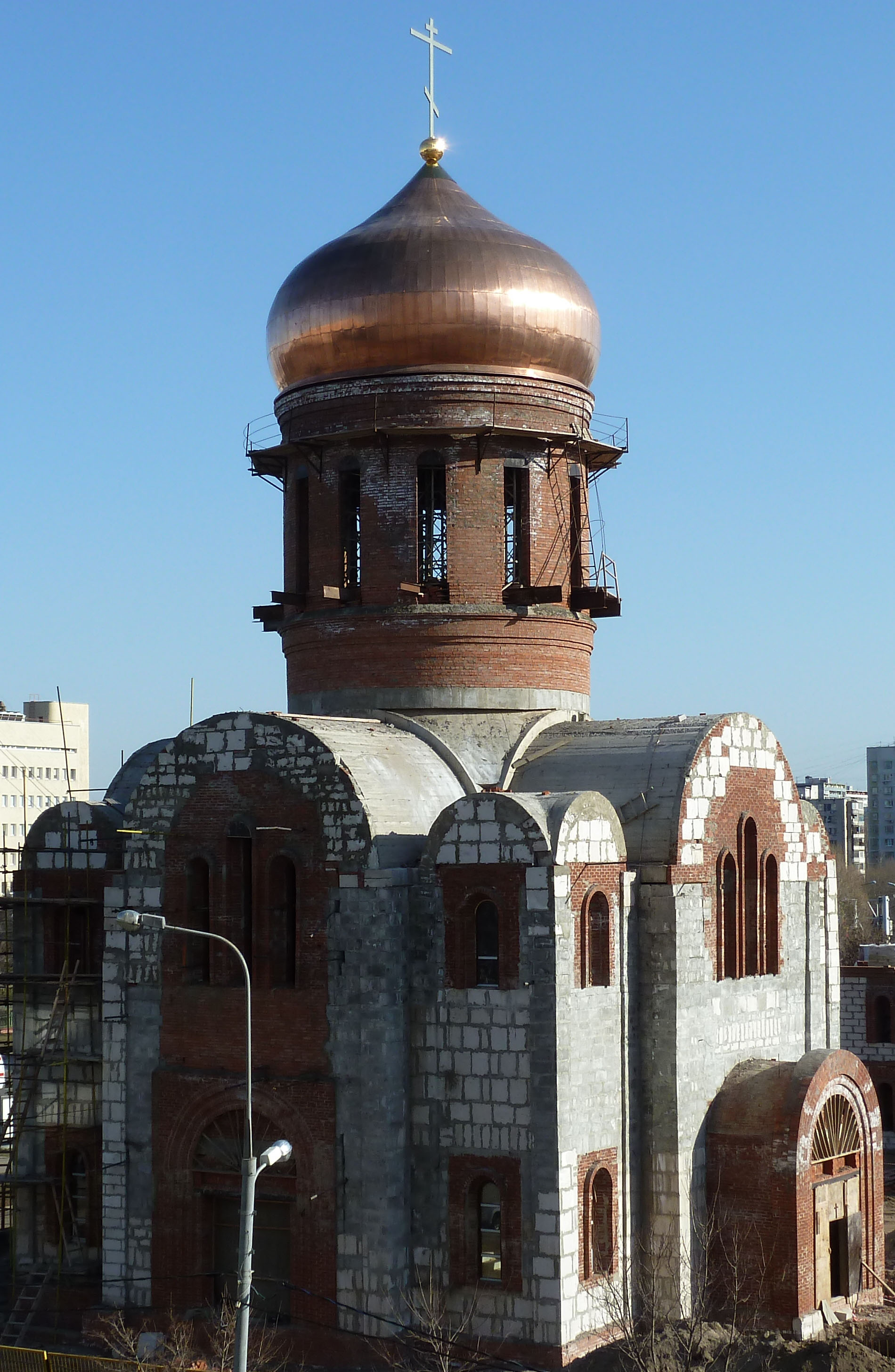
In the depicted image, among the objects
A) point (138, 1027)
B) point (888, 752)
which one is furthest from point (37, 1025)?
point (888, 752)

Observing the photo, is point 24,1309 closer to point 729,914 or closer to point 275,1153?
point 275,1153

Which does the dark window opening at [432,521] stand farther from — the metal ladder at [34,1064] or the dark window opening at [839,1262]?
the dark window opening at [839,1262]

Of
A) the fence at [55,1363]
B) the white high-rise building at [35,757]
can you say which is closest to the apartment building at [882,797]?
the white high-rise building at [35,757]

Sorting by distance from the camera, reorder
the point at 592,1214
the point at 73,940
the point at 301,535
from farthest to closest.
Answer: the point at 301,535
the point at 73,940
the point at 592,1214

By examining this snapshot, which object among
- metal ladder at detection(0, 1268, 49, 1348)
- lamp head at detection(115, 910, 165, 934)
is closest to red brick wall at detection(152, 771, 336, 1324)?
metal ladder at detection(0, 1268, 49, 1348)

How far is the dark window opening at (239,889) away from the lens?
26.1 m

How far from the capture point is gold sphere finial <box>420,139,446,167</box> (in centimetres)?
3225

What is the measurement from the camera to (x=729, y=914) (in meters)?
28.2

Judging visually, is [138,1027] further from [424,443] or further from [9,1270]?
[424,443]

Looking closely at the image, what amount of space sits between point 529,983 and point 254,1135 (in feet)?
15.5

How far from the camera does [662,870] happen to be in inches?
1042

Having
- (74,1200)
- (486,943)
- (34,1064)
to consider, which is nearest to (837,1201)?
(486,943)

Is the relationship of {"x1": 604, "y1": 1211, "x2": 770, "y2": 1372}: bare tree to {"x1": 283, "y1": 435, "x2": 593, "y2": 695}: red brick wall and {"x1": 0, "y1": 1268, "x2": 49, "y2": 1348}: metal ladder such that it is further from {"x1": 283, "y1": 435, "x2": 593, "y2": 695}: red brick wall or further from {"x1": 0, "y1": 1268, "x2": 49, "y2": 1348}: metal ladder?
{"x1": 283, "y1": 435, "x2": 593, "y2": 695}: red brick wall

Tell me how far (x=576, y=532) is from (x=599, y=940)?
8.76m
